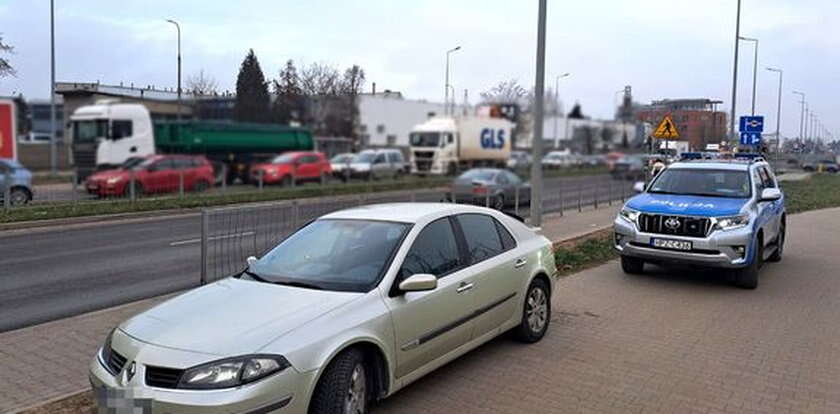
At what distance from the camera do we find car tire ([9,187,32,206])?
1822 cm

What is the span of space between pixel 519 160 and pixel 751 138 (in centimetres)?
3296

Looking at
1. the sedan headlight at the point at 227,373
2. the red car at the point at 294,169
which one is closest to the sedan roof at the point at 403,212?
the sedan headlight at the point at 227,373

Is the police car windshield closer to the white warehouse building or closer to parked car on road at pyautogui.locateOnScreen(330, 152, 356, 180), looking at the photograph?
parked car on road at pyautogui.locateOnScreen(330, 152, 356, 180)

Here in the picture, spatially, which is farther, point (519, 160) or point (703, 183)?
point (519, 160)

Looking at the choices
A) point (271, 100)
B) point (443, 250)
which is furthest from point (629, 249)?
point (271, 100)

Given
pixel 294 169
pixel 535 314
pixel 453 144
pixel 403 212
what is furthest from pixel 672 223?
pixel 453 144

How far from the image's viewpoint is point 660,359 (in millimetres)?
5828

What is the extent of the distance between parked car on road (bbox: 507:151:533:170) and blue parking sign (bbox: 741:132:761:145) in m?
25.1

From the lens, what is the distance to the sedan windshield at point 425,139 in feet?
136

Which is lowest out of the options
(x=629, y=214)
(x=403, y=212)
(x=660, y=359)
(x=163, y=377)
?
(x=660, y=359)

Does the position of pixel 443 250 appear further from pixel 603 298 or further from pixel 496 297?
pixel 603 298

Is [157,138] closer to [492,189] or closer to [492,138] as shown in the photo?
[492,189]

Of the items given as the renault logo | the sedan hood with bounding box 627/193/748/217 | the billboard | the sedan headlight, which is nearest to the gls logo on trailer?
the sedan hood with bounding box 627/193/748/217

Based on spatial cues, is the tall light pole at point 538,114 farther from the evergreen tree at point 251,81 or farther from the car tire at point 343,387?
the car tire at point 343,387
